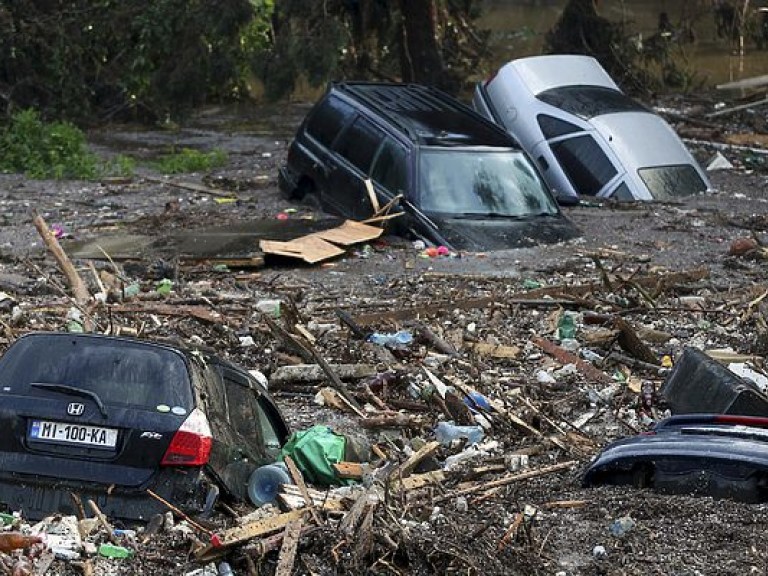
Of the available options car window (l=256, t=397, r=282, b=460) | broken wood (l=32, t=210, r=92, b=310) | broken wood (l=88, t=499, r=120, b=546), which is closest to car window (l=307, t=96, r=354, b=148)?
broken wood (l=32, t=210, r=92, b=310)

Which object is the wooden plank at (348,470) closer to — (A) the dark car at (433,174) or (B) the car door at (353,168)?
(A) the dark car at (433,174)

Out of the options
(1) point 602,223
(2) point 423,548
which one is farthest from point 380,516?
(1) point 602,223

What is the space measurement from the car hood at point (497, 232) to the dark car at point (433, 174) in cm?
1

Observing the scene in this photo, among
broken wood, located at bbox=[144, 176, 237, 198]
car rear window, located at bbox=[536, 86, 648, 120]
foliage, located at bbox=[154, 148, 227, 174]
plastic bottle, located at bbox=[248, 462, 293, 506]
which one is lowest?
foliage, located at bbox=[154, 148, 227, 174]

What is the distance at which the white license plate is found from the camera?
7180mm

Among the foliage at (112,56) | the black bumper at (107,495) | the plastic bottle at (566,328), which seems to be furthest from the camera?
the foliage at (112,56)

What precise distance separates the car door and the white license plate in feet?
30.7

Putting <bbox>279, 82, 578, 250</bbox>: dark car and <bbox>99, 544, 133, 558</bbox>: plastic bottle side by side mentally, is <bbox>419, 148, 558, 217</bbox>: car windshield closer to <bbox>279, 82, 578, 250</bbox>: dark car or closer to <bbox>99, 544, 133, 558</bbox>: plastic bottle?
<bbox>279, 82, 578, 250</bbox>: dark car

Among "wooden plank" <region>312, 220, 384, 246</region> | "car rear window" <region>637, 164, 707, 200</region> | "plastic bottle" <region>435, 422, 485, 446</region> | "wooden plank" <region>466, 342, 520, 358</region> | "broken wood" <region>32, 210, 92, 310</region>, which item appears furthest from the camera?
"car rear window" <region>637, 164, 707, 200</region>

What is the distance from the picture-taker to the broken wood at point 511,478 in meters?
7.84

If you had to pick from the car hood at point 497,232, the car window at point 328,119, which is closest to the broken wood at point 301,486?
the car hood at point 497,232

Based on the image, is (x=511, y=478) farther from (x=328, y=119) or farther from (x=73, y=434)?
(x=328, y=119)

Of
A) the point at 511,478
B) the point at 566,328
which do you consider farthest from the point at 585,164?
the point at 511,478

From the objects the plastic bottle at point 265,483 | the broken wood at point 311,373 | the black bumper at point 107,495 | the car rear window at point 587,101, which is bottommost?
the broken wood at point 311,373
